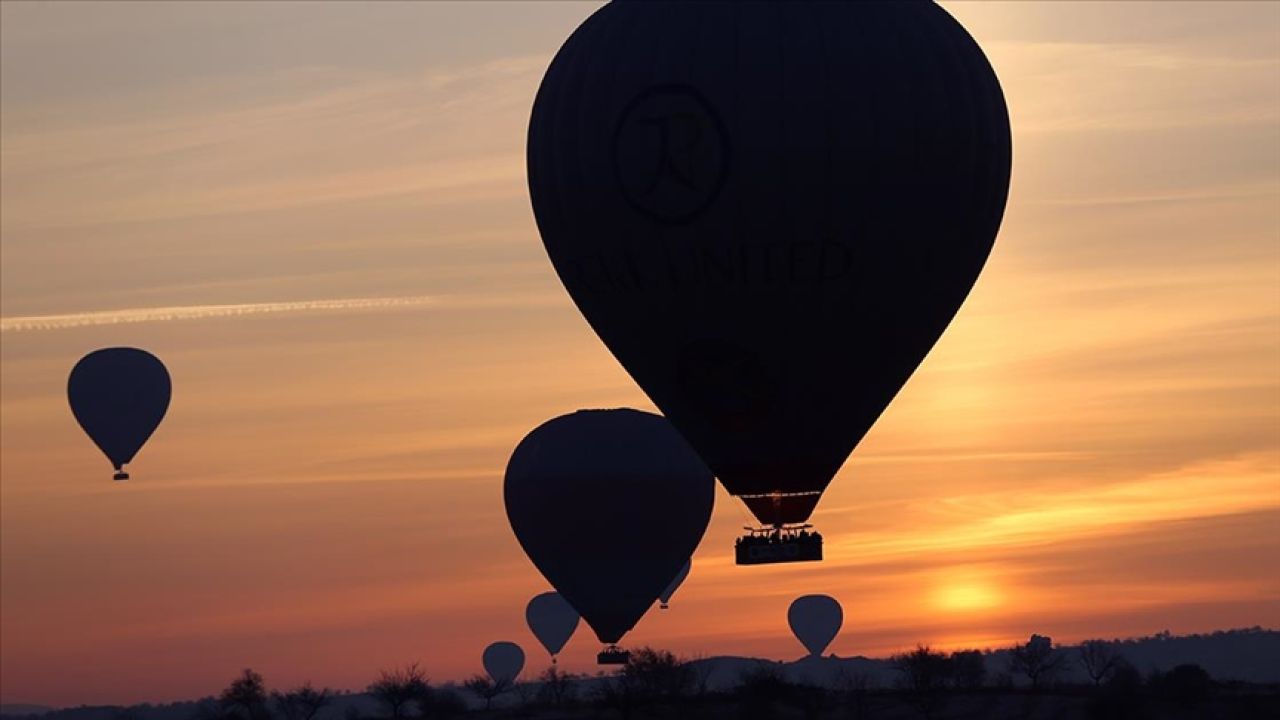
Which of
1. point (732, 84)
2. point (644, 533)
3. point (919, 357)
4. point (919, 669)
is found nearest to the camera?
point (732, 84)

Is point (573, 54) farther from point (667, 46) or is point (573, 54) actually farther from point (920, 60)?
point (920, 60)

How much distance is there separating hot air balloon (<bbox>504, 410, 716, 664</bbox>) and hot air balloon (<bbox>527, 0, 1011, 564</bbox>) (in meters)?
42.0

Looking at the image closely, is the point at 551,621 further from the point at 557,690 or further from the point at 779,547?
the point at 779,547

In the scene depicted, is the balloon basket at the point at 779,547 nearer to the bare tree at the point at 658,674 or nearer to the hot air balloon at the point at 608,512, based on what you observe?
the hot air balloon at the point at 608,512

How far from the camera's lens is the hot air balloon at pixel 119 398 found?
399 feet

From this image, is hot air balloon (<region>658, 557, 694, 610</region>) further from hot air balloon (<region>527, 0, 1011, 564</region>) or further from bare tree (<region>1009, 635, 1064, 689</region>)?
hot air balloon (<region>527, 0, 1011, 564</region>)

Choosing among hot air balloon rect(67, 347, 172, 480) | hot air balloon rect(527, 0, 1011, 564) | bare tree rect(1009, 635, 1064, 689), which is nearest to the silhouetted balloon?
bare tree rect(1009, 635, 1064, 689)

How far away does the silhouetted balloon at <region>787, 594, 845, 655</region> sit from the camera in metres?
197

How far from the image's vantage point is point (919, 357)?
73.0 metres

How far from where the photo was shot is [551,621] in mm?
185750

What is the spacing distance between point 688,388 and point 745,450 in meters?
2.31

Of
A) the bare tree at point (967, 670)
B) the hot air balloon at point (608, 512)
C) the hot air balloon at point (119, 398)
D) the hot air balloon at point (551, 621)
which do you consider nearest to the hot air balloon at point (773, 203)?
the hot air balloon at point (608, 512)

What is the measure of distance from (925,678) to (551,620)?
41.0m

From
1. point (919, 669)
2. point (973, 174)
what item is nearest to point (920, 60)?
point (973, 174)
